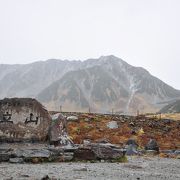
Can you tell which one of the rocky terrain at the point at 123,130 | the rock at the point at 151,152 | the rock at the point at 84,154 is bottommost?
the rock at the point at 151,152

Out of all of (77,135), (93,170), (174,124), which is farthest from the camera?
(174,124)

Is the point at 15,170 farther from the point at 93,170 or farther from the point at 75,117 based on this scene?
the point at 75,117

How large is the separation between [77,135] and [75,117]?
20.2 feet

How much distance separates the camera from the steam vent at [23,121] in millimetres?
21094

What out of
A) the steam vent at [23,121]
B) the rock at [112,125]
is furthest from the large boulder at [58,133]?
the rock at [112,125]

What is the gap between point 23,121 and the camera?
70.0ft

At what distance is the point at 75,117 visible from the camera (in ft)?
123

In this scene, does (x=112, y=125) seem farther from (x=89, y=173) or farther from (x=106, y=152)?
(x=89, y=173)

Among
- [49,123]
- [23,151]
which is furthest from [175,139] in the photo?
[23,151]

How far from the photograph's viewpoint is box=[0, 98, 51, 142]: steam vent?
21094mm

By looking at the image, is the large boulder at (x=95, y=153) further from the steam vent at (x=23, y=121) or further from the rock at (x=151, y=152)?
the rock at (x=151, y=152)

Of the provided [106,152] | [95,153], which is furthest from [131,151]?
[95,153]

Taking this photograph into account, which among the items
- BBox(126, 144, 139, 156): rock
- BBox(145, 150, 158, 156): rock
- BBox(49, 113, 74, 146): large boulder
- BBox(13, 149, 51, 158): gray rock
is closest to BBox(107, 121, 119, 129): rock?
BBox(145, 150, 158, 156): rock

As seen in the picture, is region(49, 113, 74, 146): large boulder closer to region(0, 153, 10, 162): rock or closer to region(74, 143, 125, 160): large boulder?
region(74, 143, 125, 160): large boulder
